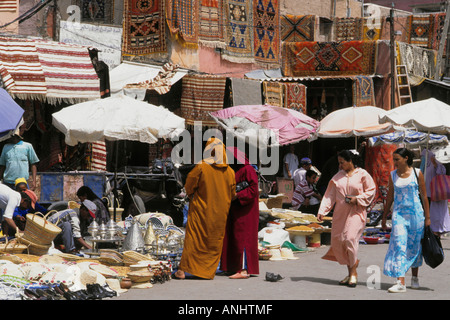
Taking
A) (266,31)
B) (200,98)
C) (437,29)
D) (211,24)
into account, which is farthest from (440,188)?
(437,29)

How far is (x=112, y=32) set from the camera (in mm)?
17844

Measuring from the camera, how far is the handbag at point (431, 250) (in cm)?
820

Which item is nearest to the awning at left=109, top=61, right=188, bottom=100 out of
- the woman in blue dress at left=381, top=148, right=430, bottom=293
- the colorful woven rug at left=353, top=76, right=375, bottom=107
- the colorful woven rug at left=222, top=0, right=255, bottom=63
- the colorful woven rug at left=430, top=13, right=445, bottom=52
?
the colorful woven rug at left=222, top=0, right=255, bottom=63

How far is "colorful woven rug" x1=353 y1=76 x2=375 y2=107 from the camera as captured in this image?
22.2 metres

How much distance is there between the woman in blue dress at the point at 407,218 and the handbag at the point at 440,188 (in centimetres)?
454

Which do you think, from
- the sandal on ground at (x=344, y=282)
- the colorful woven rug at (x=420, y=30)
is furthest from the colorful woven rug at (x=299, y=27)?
the sandal on ground at (x=344, y=282)

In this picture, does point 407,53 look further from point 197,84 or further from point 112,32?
point 112,32

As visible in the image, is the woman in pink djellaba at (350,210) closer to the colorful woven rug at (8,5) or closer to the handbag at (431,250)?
the handbag at (431,250)

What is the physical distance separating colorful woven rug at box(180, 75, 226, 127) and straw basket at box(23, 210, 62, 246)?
8.98m

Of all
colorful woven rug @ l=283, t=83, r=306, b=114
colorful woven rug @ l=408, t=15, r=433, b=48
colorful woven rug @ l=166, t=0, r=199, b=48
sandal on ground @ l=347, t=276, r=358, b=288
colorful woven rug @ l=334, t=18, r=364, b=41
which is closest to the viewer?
sandal on ground @ l=347, t=276, r=358, b=288

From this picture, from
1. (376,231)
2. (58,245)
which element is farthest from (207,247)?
(376,231)

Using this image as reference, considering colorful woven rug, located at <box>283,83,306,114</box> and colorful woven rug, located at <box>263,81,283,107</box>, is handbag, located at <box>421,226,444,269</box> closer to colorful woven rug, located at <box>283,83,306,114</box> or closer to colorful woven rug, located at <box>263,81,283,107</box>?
colorful woven rug, located at <box>263,81,283,107</box>

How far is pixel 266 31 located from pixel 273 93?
3243 millimetres

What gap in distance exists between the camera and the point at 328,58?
23.8 m
